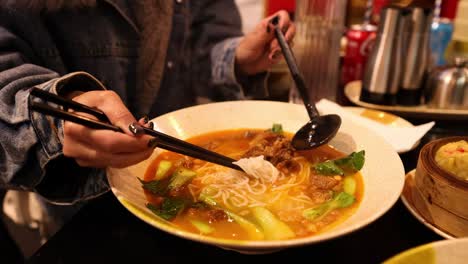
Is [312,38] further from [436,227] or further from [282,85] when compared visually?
[436,227]

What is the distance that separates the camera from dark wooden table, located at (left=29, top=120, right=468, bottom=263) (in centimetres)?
103

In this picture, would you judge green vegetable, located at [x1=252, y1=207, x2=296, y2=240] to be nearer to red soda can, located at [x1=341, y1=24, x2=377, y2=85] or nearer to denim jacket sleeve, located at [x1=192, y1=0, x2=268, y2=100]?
denim jacket sleeve, located at [x1=192, y1=0, x2=268, y2=100]

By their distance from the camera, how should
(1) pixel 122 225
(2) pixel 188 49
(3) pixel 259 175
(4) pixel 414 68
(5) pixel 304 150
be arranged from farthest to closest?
(2) pixel 188 49 < (4) pixel 414 68 < (5) pixel 304 150 < (3) pixel 259 175 < (1) pixel 122 225

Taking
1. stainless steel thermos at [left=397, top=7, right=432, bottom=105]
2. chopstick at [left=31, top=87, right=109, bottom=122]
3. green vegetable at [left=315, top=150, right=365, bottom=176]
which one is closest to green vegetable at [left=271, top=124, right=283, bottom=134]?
green vegetable at [left=315, top=150, right=365, bottom=176]

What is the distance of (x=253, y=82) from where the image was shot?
2.18 meters

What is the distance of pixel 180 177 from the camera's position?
48.3 inches

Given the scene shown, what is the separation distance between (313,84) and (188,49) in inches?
30.4

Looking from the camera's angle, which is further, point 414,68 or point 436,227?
point 414,68

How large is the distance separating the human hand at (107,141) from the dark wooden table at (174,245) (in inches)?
9.6

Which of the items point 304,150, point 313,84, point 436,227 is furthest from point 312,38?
point 436,227

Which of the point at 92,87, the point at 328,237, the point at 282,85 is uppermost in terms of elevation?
the point at 92,87

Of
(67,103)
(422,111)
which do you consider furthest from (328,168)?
(422,111)

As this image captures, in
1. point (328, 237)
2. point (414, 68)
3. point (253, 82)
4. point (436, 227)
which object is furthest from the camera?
point (253, 82)

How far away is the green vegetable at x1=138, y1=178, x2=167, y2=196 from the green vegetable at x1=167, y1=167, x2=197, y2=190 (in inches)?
1.0
